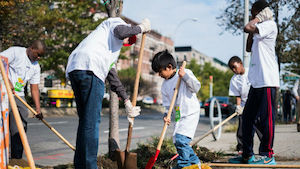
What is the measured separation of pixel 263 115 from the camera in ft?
13.0

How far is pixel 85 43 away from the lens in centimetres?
296

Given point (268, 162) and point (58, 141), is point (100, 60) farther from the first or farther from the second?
point (58, 141)

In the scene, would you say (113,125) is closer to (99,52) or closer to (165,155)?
(165,155)

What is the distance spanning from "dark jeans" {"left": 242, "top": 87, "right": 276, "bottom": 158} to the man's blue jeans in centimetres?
202

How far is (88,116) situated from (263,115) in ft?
7.00

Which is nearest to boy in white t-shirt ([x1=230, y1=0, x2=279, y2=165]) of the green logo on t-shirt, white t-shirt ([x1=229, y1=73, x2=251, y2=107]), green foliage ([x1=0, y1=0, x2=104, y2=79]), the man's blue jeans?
white t-shirt ([x1=229, y1=73, x2=251, y2=107])

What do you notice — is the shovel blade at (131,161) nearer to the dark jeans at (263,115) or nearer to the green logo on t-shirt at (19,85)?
the dark jeans at (263,115)

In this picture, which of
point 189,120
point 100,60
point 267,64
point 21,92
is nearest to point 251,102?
point 267,64

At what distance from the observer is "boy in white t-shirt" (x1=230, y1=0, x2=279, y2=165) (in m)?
3.90

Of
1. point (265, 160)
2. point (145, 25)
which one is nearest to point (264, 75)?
point (265, 160)

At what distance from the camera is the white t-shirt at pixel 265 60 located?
391cm

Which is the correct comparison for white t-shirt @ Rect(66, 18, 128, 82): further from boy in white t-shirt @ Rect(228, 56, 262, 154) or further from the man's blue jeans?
boy in white t-shirt @ Rect(228, 56, 262, 154)

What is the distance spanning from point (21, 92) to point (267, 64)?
10.0ft

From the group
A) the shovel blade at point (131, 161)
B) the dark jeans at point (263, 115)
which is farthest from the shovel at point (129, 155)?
the dark jeans at point (263, 115)
